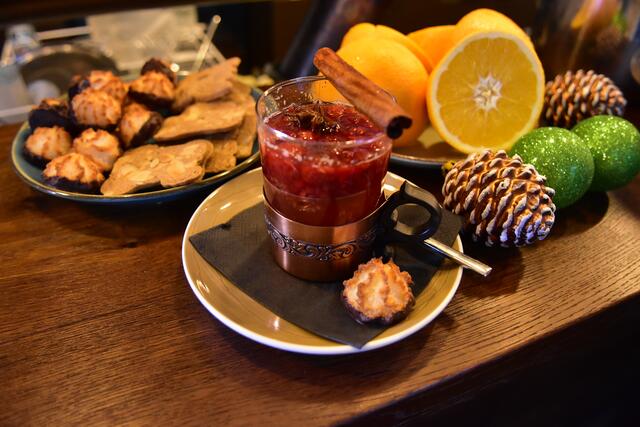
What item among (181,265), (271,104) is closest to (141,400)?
(181,265)

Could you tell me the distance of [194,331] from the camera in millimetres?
747

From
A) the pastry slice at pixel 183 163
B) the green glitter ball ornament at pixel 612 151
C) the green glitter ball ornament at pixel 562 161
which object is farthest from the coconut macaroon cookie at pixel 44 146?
the green glitter ball ornament at pixel 612 151

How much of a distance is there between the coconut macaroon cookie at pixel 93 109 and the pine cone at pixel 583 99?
1028mm

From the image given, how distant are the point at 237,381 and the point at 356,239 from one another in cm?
28

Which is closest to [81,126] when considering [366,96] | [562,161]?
[366,96]

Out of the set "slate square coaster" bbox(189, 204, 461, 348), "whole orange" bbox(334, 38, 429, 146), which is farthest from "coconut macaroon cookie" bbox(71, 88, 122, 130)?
"whole orange" bbox(334, 38, 429, 146)

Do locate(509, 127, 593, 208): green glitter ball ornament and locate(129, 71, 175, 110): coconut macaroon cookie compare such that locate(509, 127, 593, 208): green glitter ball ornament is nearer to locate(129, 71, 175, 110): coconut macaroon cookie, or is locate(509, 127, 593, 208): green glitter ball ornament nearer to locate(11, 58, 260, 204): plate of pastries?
locate(11, 58, 260, 204): plate of pastries

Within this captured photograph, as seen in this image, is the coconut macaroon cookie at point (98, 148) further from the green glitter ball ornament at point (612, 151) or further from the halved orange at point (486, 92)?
the green glitter ball ornament at point (612, 151)

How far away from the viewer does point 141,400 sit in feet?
2.14

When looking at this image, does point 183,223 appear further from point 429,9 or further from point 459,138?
point 429,9

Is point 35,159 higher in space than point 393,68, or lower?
lower

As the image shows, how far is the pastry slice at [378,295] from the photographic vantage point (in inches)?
26.9

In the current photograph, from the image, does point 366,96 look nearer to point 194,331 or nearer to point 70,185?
point 194,331

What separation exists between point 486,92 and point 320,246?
1.87 feet
